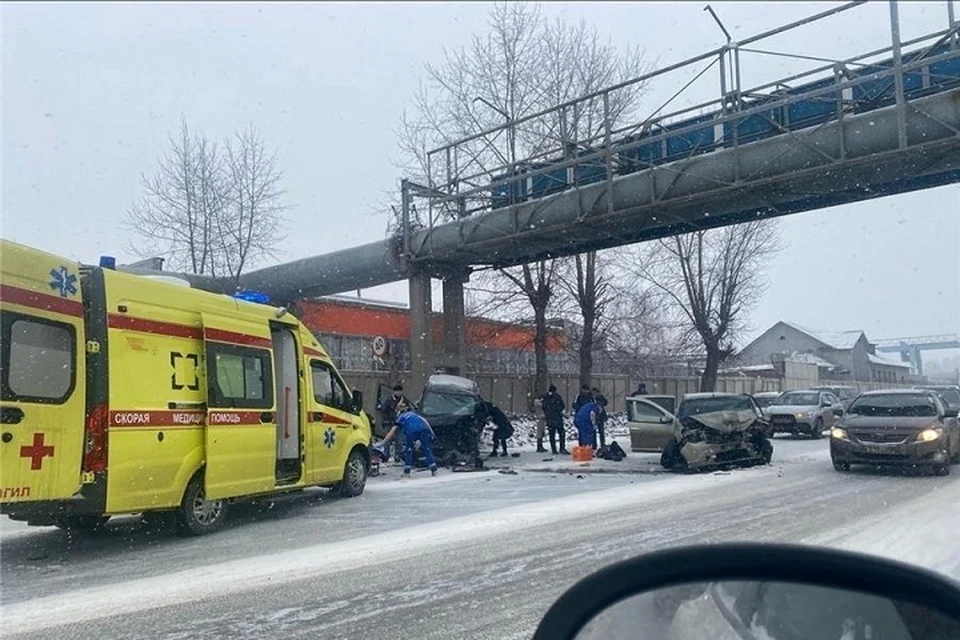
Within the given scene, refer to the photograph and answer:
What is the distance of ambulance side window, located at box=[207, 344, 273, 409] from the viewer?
9.75 metres

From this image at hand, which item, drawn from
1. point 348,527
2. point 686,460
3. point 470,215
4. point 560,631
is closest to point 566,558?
point 348,527

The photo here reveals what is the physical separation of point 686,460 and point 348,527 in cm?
790

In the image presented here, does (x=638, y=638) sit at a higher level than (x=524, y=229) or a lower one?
lower

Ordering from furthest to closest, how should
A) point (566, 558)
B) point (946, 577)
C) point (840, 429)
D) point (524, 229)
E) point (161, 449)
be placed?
point (524, 229) < point (840, 429) < point (161, 449) < point (566, 558) < point (946, 577)

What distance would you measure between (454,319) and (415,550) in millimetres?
14451

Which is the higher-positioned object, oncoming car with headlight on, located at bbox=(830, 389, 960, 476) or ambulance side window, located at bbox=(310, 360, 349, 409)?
ambulance side window, located at bbox=(310, 360, 349, 409)

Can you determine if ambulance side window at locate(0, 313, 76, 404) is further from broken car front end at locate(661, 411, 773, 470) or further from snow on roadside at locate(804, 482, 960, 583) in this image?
broken car front end at locate(661, 411, 773, 470)

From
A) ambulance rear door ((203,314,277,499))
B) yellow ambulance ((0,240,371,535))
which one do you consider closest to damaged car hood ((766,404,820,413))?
yellow ambulance ((0,240,371,535))

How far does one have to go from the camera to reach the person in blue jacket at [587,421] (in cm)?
1906

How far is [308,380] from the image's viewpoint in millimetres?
11750

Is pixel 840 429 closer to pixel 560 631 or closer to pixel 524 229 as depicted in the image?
pixel 524 229

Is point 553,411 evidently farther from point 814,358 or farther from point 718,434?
point 814,358

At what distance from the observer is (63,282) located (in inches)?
322

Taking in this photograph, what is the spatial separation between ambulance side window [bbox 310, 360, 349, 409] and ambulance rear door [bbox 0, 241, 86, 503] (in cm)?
405
